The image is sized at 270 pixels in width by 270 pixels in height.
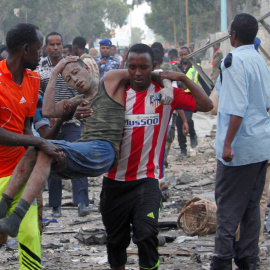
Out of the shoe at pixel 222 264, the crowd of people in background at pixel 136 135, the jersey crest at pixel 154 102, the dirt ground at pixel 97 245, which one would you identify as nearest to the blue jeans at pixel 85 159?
the crowd of people in background at pixel 136 135

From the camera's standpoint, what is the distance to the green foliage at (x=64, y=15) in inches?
2135

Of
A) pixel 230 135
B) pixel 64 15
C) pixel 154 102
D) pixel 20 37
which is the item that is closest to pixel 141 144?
pixel 154 102

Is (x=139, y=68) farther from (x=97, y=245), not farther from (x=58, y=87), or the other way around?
(x=58, y=87)

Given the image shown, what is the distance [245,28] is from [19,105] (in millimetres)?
2045

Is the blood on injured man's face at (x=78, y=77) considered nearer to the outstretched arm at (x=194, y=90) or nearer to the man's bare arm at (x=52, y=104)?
the man's bare arm at (x=52, y=104)

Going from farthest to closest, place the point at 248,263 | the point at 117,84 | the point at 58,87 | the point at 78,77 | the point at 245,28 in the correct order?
the point at 58,87, the point at 248,263, the point at 245,28, the point at 78,77, the point at 117,84

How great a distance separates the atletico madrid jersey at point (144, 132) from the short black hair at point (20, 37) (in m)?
0.89

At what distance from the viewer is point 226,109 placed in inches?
190

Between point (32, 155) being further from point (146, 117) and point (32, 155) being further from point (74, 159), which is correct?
point (146, 117)

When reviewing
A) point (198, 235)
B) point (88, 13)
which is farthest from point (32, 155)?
point (88, 13)

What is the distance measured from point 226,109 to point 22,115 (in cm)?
169

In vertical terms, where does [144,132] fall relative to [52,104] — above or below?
below

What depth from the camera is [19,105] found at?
15.0 feet

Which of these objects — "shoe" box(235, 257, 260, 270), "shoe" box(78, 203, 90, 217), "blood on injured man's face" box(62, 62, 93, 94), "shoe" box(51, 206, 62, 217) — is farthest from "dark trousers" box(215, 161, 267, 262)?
"shoe" box(51, 206, 62, 217)
